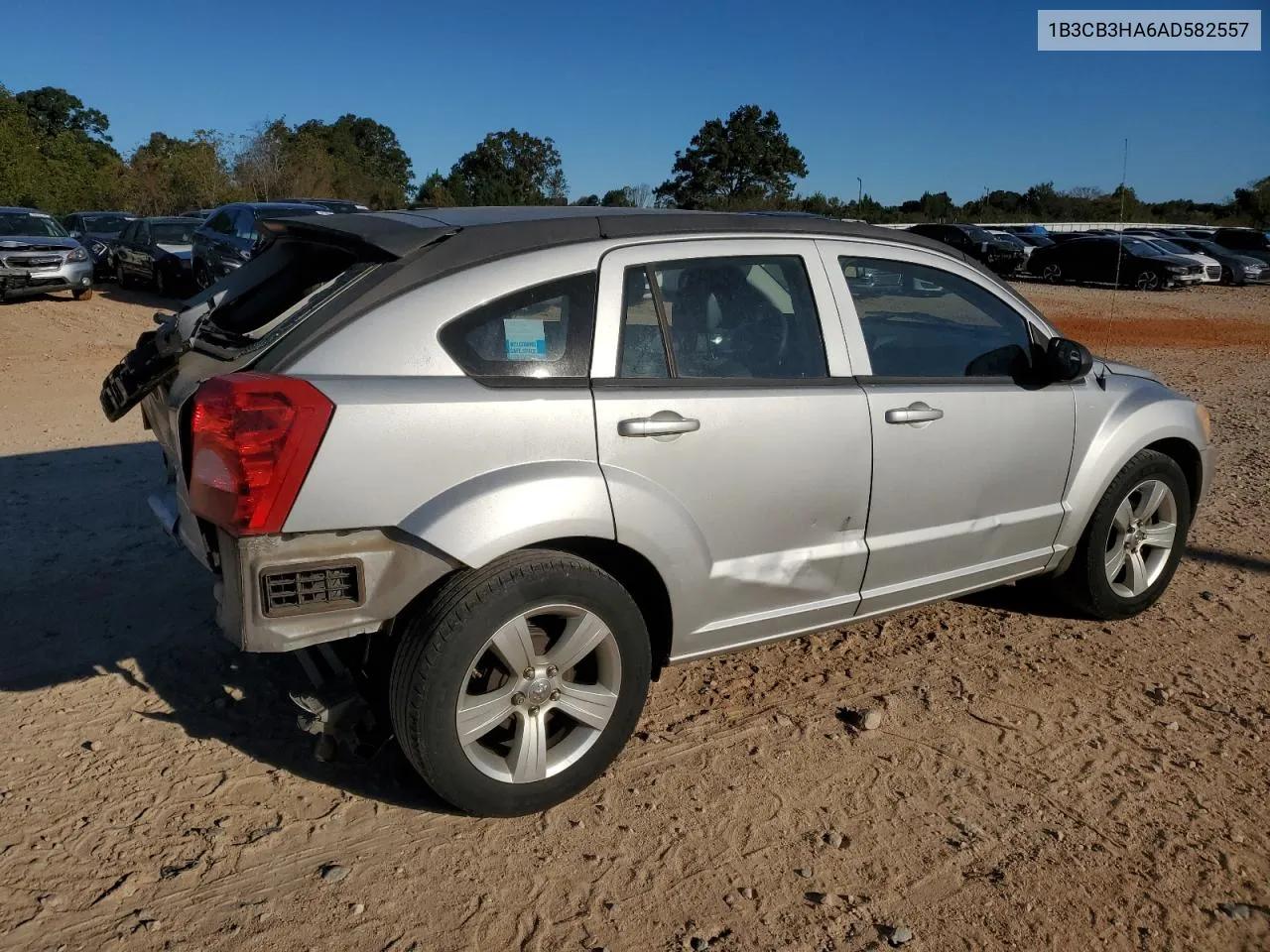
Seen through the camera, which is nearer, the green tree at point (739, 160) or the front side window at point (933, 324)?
the front side window at point (933, 324)

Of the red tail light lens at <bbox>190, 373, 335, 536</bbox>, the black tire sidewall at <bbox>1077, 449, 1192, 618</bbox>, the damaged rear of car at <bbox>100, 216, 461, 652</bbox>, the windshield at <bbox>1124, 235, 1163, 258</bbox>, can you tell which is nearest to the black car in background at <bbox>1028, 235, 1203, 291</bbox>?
the windshield at <bbox>1124, 235, 1163, 258</bbox>

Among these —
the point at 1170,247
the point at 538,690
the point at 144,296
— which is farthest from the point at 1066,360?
the point at 1170,247

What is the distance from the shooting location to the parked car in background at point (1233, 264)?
2941cm

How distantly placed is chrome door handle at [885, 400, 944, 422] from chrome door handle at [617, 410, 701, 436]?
86cm

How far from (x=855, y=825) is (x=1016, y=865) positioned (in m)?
0.48

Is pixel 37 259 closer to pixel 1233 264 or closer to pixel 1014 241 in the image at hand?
pixel 1014 241

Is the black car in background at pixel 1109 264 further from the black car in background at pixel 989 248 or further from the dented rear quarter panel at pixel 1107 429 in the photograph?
the dented rear quarter panel at pixel 1107 429

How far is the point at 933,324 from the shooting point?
14.4 ft

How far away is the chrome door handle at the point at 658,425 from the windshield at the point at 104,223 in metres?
27.8

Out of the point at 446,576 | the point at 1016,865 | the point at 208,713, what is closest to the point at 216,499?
the point at 446,576

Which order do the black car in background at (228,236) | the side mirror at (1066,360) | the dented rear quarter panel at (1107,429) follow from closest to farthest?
the side mirror at (1066,360), the dented rear quarter panel at (1107,429), the black car in background at (228,236)

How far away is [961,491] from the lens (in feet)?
13.3

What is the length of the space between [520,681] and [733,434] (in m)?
1.04

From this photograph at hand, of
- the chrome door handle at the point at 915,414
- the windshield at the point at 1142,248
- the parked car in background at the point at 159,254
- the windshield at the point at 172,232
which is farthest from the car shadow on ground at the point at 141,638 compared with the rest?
the windshield at the point at 1142,248
